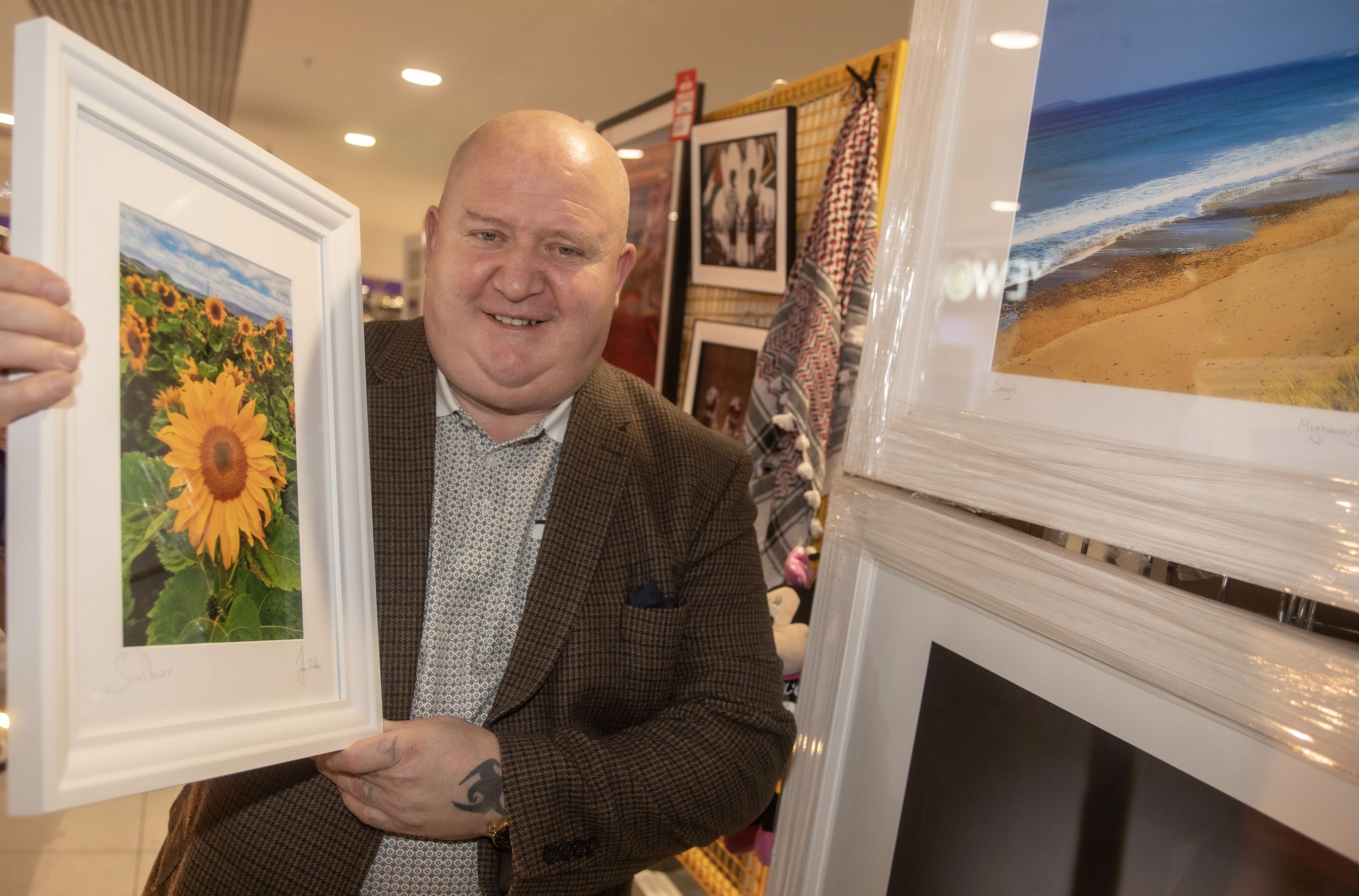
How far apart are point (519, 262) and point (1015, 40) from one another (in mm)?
806

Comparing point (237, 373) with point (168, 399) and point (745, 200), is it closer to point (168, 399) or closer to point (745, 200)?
point (168, 399)

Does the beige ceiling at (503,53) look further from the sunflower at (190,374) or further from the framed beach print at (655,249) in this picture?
the sunflower at (190,374)

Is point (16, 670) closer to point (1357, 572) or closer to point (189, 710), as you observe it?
point (189, 710)

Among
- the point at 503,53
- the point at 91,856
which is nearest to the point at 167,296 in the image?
the point at 91,856

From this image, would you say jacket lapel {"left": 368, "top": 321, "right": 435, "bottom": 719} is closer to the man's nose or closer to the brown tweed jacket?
the brown tweed jacket

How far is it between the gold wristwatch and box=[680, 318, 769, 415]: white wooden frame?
168 centimetres

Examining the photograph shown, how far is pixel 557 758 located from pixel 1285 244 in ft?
3.52

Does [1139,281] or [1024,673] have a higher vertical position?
[1139,281]

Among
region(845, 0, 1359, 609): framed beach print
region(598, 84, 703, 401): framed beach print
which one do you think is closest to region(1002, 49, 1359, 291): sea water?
region(845, 0, 1359, 609): framed beach print

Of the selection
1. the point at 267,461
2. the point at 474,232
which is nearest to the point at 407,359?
the point at 474,232

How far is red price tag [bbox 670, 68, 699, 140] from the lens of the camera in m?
3.22

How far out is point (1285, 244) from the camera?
27.1 inches

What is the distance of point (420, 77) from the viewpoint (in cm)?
583

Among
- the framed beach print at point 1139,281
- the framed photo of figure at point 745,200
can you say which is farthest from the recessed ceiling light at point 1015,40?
the framed photo of figure at point 745,200
